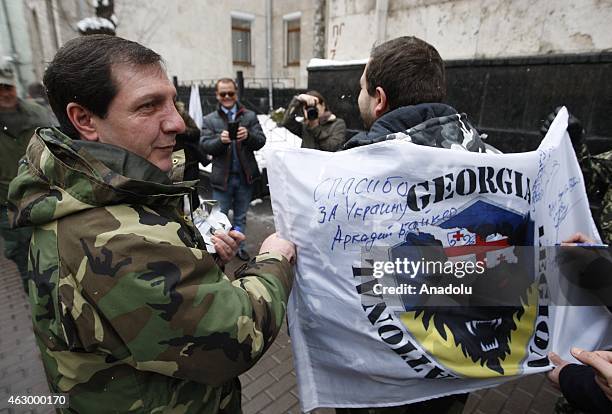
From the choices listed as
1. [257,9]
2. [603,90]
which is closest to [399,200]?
[603,90]

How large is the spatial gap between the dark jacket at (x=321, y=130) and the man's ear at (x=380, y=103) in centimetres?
268

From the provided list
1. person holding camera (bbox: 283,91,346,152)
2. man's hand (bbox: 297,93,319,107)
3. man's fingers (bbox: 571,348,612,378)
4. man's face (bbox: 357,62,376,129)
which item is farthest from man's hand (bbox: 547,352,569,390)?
man's hand (bbox: 297,93,319,107)

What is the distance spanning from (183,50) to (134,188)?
696 inches

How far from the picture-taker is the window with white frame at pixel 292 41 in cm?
1797

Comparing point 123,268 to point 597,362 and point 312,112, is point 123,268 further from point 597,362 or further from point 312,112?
point 312,112

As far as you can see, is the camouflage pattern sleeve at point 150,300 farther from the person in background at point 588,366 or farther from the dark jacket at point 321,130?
the dark jacket at point 321,130

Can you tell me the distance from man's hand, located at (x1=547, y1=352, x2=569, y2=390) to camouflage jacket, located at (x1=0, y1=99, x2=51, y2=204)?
3800 mm

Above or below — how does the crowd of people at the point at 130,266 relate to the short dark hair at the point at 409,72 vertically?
below

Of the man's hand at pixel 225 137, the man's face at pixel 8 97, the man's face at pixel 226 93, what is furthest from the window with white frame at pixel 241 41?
the man's face at pixel 8 97

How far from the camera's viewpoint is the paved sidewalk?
2.29 m

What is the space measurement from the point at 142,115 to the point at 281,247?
0.61 m

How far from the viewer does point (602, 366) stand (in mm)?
1120

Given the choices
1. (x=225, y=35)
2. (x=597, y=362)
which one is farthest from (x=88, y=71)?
(x=225, y=35)

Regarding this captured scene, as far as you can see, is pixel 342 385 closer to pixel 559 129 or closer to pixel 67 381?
pixel 67 381
